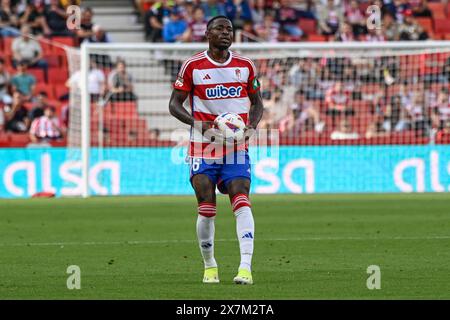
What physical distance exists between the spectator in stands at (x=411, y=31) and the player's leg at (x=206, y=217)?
20149mm

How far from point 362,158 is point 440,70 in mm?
3209

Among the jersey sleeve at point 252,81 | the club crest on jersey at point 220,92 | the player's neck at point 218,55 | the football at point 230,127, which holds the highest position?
the player's neck at point 218,55

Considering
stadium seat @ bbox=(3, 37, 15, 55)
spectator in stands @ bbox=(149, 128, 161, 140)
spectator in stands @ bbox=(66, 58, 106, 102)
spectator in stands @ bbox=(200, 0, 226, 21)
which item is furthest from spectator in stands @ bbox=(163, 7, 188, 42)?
spectator in stands @ bbox=(149, 128, 161, 140)

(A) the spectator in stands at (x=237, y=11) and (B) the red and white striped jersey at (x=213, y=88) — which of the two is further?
(A) the spectator in stands at (x=237, y=11)

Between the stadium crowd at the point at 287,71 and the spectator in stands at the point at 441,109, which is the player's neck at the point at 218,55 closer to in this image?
the stadium crowd at the point at 287,71

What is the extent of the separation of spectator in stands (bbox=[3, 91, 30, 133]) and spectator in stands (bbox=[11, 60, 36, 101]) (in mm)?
630

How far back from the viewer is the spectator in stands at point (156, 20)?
3091cm

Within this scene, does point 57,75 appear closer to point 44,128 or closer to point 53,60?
point 53,60

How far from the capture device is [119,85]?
89.1 ft

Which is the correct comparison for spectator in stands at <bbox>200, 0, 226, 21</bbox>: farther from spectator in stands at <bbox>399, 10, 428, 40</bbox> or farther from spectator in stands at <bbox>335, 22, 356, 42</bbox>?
spectator in stands at <bbox>399, 10, 428, 40</bbox>

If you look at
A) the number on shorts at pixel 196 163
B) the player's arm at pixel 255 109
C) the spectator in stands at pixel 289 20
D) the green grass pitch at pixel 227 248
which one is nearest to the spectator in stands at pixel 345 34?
the spectator in stands at pixel 289 20

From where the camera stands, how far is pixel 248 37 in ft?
98.7

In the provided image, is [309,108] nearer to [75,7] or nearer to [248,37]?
[248,37]
